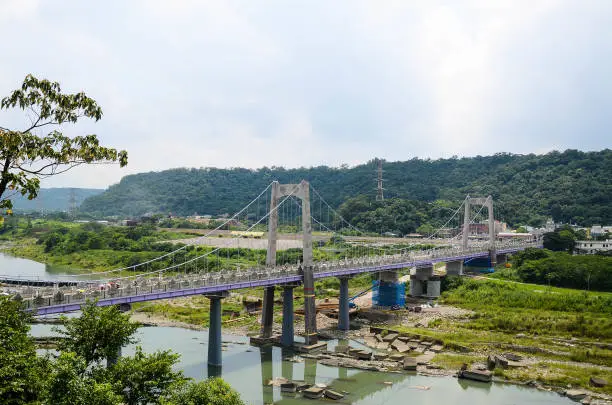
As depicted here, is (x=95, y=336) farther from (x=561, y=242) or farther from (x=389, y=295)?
(x=561, y=242)

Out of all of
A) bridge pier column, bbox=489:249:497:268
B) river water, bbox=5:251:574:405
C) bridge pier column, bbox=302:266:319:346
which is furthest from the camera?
bridge pier column, bbox=489:249:497:268

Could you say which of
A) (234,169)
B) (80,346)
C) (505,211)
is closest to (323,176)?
(234,169)

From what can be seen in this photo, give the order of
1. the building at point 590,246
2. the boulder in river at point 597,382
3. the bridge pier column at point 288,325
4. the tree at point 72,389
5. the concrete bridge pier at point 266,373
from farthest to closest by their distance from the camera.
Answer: the building at point 590,246, the bridge pier column at point 288,325, the boulder in river at point 597,382, the concrete bridge pier at point 266,373, the tree at point 72,389

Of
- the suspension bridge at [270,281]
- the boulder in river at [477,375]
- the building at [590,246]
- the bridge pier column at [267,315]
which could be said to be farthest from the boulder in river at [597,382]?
the building at [590,246]

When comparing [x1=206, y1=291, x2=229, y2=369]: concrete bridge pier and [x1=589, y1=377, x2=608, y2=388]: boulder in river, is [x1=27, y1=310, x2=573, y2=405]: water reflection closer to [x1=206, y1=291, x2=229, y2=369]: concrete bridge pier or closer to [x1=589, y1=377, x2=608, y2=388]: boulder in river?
[x1=206, y1=291, x2=229, y2=369]: concrete bridge pier

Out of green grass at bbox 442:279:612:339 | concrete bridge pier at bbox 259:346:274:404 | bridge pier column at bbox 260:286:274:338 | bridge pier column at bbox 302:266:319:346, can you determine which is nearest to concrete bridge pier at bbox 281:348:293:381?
concrete bridge pier at bbox 259:346:274:404

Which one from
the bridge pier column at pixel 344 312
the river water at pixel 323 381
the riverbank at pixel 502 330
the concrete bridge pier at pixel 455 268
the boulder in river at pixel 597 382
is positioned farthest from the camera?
the concrete bridge pier at pixel 455 268

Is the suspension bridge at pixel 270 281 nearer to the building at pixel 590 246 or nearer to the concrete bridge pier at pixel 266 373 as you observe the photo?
the concrete bridge pier at pixel 266 373
